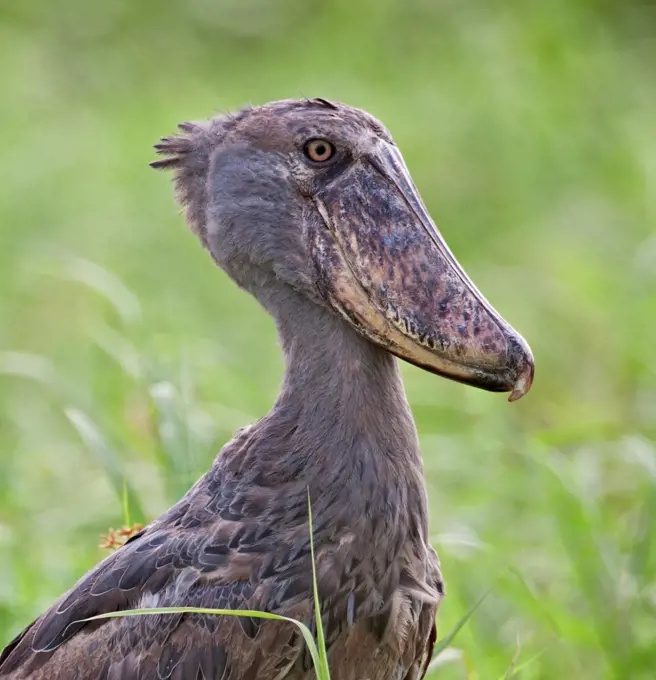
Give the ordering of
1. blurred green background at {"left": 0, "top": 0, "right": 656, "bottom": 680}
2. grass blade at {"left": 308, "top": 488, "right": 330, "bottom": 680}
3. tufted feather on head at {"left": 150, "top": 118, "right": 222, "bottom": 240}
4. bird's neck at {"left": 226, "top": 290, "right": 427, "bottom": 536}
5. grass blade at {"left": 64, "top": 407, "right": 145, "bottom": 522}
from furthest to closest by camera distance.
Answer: blurred green background at {"left": 0, "top": 0, "right": 656, "bottom": 680}
grass blade at {"left": 64, "top": 407, "right": 145, "bottom": 522}
tufted feather on head at {"left": 150, "top": 118, "right": 222, "bottom": 240}
bird's neck at {"left": 226, "top": 290, "right": 427, "bottom": 536}
grass blade at {"left": 308, "top": 488, "right": 330, "bottom": 680}

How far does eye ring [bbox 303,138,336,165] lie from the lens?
93.3 inches

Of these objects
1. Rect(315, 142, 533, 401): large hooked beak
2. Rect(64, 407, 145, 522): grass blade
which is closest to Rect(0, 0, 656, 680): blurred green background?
Rect(64, 407, 145, 522): grass blade

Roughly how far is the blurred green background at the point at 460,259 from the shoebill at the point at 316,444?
0.69 meters

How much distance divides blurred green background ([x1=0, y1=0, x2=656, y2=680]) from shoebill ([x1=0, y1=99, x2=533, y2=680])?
686mm

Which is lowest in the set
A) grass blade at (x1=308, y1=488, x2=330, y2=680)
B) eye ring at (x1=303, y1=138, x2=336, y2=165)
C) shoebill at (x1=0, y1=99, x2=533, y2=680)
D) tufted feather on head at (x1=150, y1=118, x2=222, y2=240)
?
grass blade at (x1=308, y1=488, x2=330, y2=680)

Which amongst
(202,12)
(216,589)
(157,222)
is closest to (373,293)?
(216,589)

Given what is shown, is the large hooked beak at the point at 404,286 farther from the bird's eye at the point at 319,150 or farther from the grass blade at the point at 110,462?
the grass blade at the point at 110,462

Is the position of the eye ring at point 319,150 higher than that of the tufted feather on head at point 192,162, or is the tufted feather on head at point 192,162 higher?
the tufted feather on head at point 192,162

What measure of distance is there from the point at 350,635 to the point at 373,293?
55 centimetres

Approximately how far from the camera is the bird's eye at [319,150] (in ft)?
7.77

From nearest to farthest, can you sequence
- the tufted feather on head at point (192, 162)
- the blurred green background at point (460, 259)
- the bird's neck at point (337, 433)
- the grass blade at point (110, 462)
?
the bird's neck at point (337, 433) → the tufted feather on head at point (192, 162) → the grass blade at point (110, 462) → the blurred green background at point (460, 259)

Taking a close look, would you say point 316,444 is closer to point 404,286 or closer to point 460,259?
point 404,286

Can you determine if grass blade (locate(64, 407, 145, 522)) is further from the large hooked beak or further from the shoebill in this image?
the large hooked beak

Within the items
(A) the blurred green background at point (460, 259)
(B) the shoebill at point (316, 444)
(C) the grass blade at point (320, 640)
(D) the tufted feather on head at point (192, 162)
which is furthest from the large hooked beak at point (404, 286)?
(A) the blurred green background at point (460, 259)
